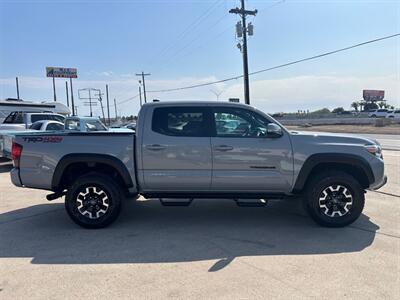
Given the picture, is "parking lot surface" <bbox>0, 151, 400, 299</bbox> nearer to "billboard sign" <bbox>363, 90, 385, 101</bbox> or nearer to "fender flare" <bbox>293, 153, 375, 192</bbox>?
"fender flare" <bbox>293, 153, 375, 192</bbox>

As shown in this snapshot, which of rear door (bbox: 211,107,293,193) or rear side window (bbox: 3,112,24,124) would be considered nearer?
rear door (bbox: 211,107,293,193)

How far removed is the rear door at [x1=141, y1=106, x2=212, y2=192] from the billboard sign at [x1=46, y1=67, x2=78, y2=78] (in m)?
64.4

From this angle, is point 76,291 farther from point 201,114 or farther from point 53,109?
point 53,109

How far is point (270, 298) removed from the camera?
313 cm

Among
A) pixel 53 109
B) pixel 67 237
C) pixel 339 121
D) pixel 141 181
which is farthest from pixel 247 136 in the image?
pixel 339 121

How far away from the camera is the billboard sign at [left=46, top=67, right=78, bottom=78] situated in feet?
205

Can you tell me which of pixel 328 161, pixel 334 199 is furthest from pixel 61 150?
pixel 334 199

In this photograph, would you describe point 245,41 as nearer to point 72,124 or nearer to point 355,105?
point 72,124

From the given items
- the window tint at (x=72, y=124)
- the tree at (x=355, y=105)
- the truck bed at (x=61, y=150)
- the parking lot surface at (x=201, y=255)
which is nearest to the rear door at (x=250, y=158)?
the parking lot surface at (x=201, y=255)

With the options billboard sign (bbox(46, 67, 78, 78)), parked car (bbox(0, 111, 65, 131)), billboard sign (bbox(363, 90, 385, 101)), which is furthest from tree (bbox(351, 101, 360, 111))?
parked car (bbox(0, 111, 65, 131))

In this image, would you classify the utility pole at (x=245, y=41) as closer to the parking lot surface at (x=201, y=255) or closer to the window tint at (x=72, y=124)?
the window tint at (x=72, y=124)

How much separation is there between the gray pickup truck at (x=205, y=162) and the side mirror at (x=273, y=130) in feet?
0.06

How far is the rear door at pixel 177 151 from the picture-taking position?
197 inches

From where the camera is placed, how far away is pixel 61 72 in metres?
64.1
